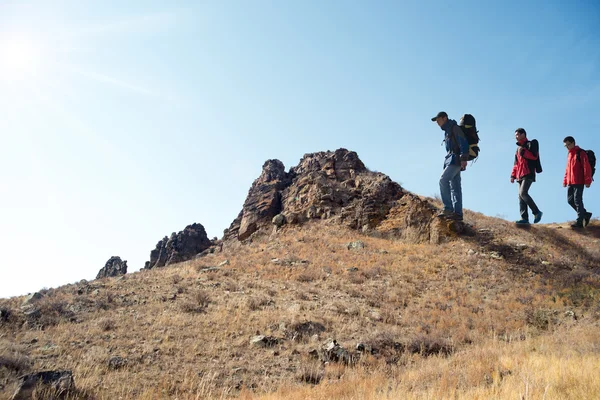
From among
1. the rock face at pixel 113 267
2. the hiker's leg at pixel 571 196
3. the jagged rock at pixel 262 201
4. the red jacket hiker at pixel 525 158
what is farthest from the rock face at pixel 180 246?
the hiker's leg at pixel 571 196

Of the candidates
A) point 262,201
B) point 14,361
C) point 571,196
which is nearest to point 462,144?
point 571,196

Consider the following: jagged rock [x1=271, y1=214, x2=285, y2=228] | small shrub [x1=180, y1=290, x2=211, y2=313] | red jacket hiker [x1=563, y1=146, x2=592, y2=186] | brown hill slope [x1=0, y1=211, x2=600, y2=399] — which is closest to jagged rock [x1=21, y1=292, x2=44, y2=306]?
brown hill slope [x1=0, y1=211, x2=600, y2=399]

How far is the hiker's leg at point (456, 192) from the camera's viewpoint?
13.7m

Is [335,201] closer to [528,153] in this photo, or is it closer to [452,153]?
[452,153]

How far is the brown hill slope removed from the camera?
5.54 metres

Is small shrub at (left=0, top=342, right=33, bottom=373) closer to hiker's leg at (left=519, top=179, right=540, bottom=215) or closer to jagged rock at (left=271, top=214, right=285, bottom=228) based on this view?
hiker's leg at (left=519, top=179, right=540, bottom=215)

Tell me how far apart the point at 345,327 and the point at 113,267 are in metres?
30.9

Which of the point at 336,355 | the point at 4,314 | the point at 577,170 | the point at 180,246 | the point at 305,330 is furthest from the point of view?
the point at 180,246

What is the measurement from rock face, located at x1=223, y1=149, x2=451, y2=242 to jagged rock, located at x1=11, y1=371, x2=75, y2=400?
53.5 ft

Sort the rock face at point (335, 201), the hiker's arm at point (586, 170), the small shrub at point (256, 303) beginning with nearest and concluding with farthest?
the small shrub at point (256, 303)
the hiker's arm at point (586, 170)
the rock face at point (335, 201)

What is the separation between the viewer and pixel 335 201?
28719 mm

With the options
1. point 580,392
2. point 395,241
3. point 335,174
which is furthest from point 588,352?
point 335,174

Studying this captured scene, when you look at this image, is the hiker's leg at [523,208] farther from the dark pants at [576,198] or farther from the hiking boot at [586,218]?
the hiking boot at [586,218]

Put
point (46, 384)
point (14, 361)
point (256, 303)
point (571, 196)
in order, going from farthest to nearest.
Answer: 1. point (571, 196)
2. point (256, 303)
3. point (14, 361)
4. point (46, 384)
